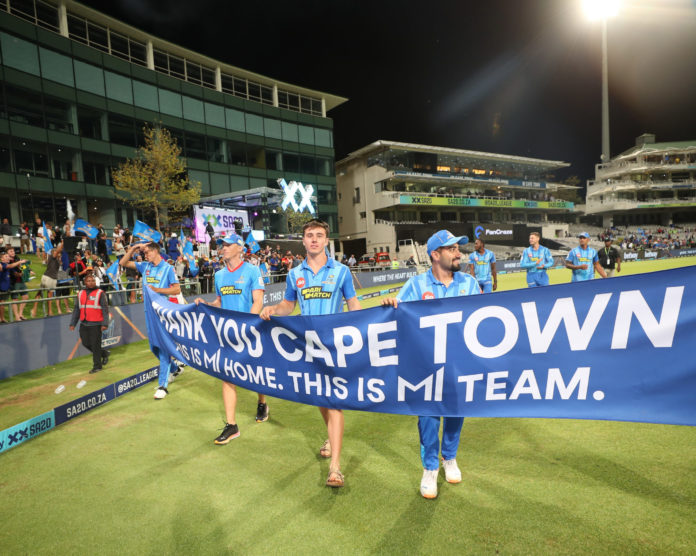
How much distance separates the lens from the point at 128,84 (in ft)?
100

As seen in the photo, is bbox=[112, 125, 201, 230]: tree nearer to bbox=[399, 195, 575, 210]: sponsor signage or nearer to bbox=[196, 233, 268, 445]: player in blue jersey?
bbox=[196, 233, 268, 445]: player in blue jersey

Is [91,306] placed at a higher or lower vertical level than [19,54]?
lower

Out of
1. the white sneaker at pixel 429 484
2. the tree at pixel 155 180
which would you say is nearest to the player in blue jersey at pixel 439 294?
the white sneaker at pixel 429 484

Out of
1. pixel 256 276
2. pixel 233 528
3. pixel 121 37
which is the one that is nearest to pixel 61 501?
pixel 233 528

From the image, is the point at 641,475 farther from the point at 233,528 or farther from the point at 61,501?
the point at 61,501

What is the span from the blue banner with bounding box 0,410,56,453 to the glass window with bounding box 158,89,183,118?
34362 mm

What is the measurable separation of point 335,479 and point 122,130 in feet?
117

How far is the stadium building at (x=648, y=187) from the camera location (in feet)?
233

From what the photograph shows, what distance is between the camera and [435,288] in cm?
329

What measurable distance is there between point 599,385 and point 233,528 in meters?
2.87

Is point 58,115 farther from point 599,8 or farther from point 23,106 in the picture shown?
point 599,8

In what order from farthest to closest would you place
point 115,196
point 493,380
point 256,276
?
1. point 115,196
2. point 256,276
3. point 493,380

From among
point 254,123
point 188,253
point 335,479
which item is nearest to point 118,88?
point 254,123

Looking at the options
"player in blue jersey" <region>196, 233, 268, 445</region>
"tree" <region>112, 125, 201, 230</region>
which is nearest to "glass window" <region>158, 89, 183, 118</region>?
"tree" <region>112, 125, 201, 230</region>
